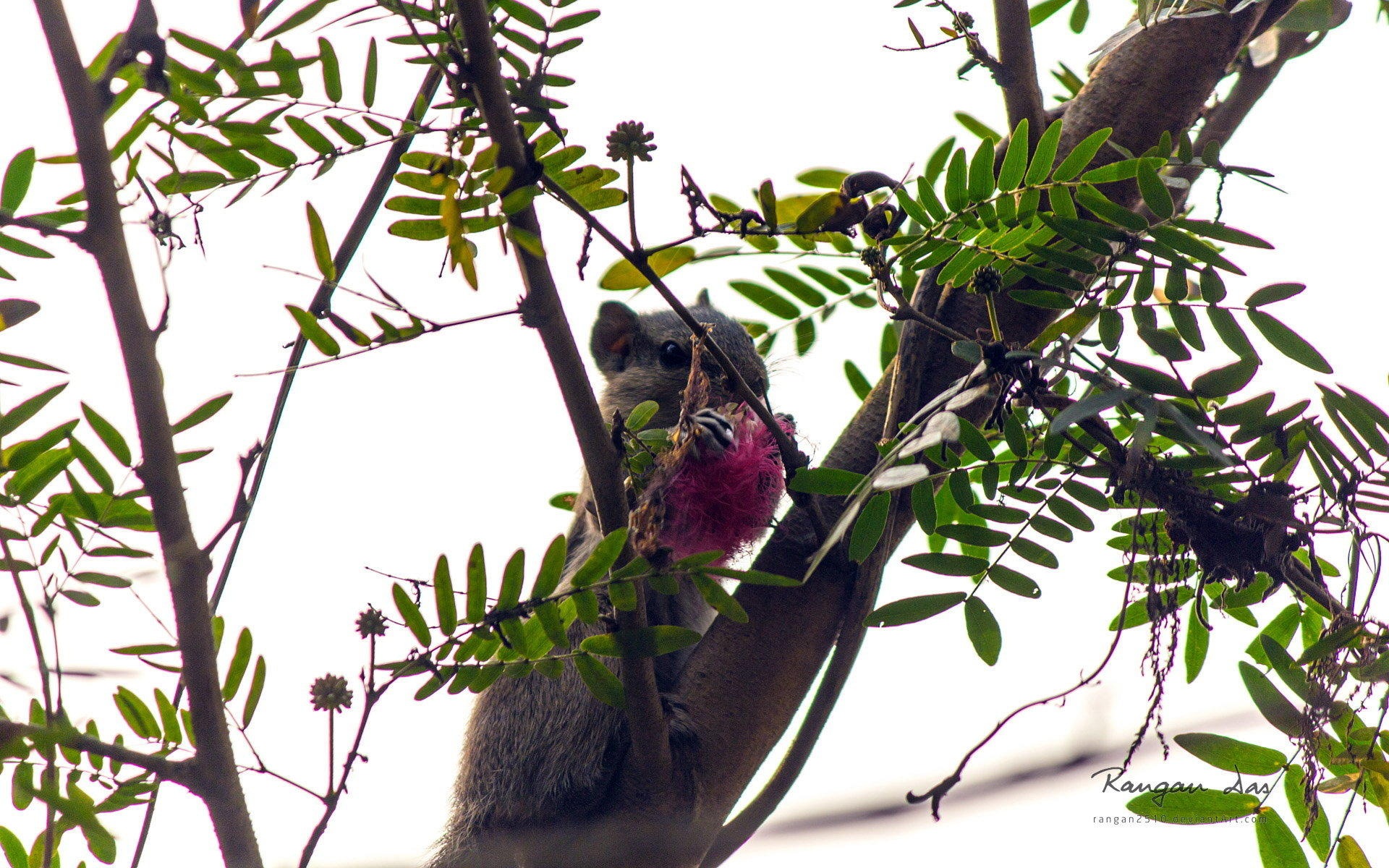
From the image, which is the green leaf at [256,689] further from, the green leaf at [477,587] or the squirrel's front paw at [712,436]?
the squirrel's front paw at [712,436]

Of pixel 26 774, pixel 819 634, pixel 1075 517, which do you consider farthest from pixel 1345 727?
pixel 26 774

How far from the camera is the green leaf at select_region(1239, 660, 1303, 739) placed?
2.54 m

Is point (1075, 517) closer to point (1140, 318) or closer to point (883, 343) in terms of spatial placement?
point (1140, 318)

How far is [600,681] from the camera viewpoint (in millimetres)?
2768

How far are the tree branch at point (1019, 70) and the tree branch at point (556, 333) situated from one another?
73.5 inches

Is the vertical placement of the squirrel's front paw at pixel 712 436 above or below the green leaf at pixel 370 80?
below

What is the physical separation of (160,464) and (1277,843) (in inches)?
99.6

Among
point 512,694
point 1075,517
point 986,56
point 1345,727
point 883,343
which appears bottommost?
point 1345,727

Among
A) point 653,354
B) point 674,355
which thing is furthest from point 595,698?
point 653,354

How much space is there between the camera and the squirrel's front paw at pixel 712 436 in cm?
292

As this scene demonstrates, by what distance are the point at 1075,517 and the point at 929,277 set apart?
884mm

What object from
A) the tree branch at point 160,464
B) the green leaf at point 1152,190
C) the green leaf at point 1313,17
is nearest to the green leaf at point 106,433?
the tree branch at point 160,464

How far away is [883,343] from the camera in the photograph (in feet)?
13.7

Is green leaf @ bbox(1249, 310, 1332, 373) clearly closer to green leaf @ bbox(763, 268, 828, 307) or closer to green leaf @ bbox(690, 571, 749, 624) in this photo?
green leaf @ bbox(690, 571, 749, 624)
